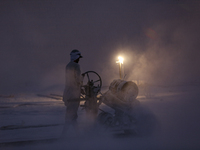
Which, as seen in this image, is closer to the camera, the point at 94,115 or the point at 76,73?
the point at 76,73

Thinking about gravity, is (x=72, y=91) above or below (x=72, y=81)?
below

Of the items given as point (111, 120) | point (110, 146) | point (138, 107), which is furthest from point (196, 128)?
point (110, 146)

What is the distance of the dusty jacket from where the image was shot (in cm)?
350

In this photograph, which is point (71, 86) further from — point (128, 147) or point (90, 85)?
point (128, 147)

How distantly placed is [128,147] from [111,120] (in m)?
0.98

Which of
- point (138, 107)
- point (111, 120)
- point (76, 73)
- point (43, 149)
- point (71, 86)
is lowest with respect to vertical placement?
point (43, 149)

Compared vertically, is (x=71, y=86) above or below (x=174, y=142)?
above

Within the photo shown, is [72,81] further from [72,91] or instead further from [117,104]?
[117,104]

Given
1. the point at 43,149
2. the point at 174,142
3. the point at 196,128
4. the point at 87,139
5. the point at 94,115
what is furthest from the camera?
the point at 196,128

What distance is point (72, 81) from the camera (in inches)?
139

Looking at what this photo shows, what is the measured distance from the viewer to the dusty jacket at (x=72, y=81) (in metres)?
3.50

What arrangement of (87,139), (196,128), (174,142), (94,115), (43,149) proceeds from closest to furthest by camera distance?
1. (43,149)
2. (174,142)
3. (87,139)
4. (94,115)
5. (196,128)

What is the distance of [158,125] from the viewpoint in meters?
3.86

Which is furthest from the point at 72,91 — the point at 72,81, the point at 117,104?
the point at 117,104
